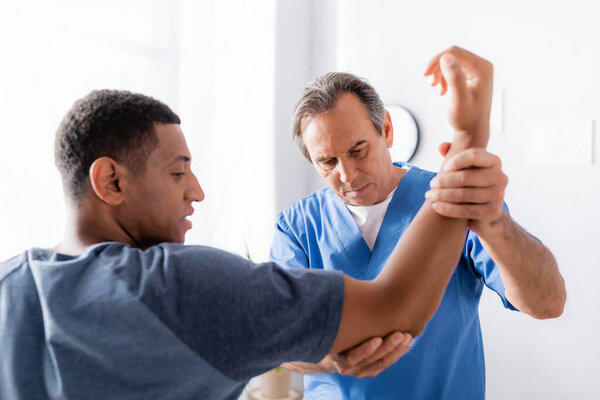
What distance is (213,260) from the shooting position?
65cm

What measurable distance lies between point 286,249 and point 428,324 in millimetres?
457

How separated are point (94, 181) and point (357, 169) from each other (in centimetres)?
73

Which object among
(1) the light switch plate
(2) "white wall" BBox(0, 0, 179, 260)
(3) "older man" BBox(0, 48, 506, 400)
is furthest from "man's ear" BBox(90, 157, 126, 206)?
(1) the light switch plate

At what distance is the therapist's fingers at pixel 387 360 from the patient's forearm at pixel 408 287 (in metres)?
0.02

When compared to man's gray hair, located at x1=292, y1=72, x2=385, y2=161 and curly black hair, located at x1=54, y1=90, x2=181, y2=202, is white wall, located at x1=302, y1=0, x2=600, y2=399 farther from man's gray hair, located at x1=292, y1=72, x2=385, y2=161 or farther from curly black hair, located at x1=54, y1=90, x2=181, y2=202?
curly black hair, located at x1=54, y1=90, x2=181, y2=202

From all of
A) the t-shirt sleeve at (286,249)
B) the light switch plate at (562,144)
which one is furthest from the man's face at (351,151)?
the light switch plate at (562,144)

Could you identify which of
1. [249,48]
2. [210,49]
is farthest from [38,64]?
[249,48]

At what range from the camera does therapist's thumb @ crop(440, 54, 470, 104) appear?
79cm

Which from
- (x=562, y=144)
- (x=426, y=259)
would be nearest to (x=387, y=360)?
(x=426, y=259)

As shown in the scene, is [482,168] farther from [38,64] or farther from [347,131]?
[38,64]

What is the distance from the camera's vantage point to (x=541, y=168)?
193cm

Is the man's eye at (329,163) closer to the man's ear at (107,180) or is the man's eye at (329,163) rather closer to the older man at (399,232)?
the older man at (399,232)

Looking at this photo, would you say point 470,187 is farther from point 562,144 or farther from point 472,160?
point 562,144

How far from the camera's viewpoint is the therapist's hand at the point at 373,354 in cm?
69
